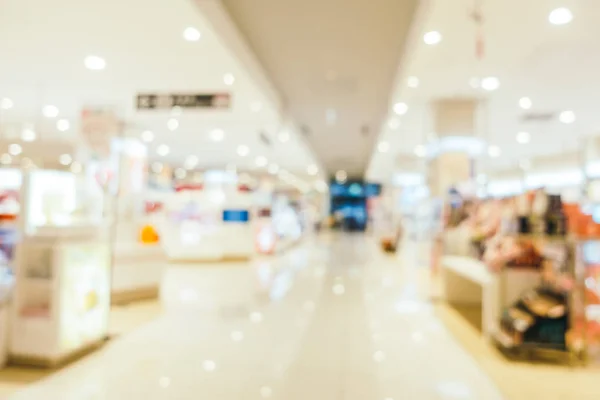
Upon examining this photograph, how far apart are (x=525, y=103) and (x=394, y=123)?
3.13 m

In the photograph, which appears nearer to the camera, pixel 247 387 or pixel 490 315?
pixel 247 387

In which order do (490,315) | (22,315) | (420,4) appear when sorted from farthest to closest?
(420,4), (490,315), (22,315)

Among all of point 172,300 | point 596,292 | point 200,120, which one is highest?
point 200,120

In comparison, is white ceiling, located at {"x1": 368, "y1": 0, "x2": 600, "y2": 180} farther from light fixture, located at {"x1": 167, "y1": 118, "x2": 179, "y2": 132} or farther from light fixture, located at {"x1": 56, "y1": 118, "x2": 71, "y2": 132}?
light fixture, located at {"x1": 56, "y1": 118, "x2": 71, "y2": 132}

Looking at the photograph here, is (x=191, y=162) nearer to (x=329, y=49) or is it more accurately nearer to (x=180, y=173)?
(x=180, y=173)

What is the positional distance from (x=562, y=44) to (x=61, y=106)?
963cm

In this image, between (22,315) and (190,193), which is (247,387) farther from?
(190,193)

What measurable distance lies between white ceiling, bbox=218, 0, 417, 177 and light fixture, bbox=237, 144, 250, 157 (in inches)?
145

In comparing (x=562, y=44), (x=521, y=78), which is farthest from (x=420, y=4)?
(x=521, y=78)

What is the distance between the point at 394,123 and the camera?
11969 millimetres

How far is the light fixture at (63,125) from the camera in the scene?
11.9 metres

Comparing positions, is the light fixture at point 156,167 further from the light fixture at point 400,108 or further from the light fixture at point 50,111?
the light fixture at point 400,108

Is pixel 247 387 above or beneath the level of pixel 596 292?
→ beneath

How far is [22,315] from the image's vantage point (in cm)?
361
